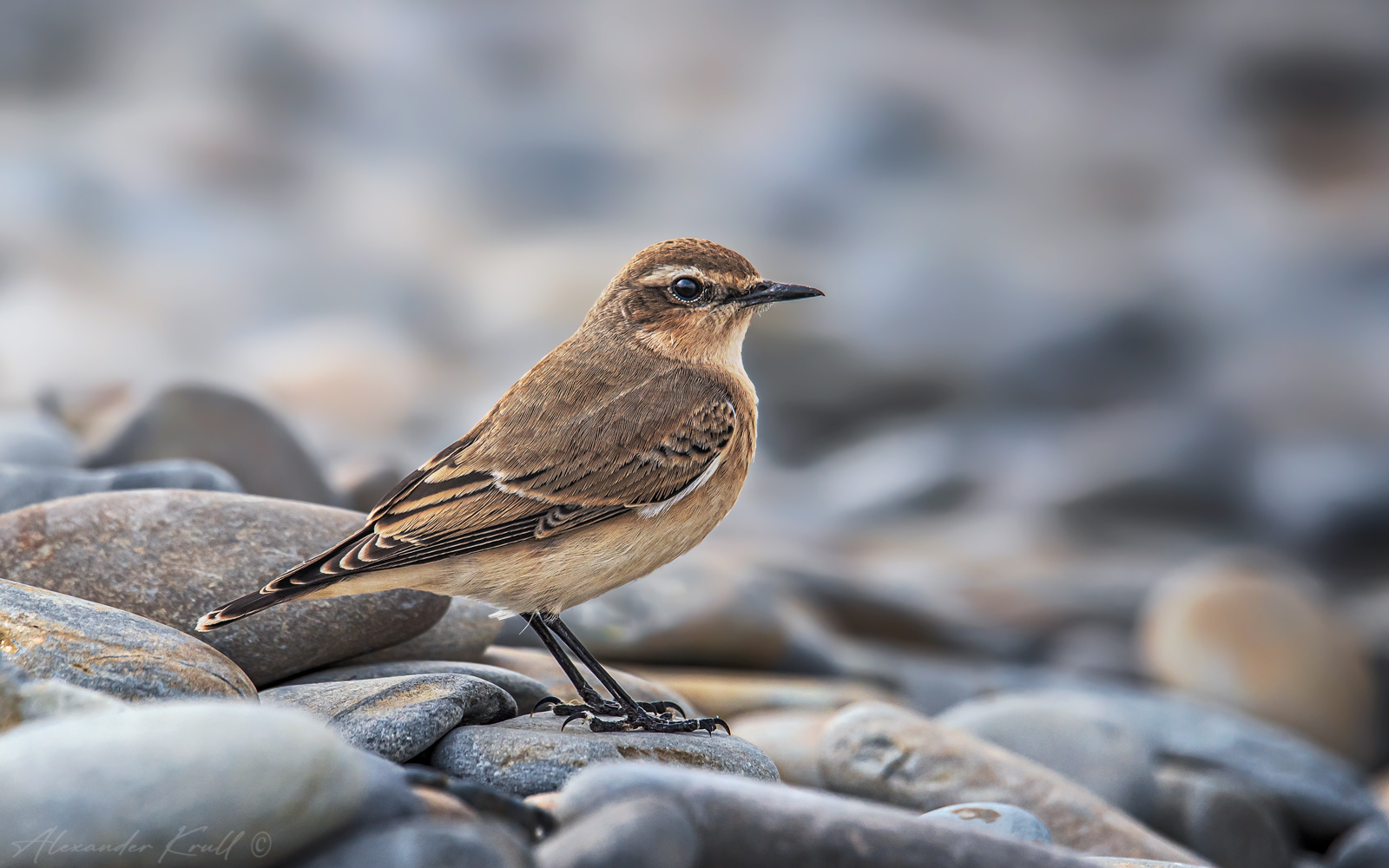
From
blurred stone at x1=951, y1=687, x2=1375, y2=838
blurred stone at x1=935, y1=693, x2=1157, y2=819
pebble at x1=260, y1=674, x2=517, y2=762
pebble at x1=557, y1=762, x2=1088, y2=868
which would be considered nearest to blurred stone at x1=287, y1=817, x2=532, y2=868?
pebble at x1=557, y1=762, x2=1088, y2=868

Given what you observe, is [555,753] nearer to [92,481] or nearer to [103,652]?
[103,652]

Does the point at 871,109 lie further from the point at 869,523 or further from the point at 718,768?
the point at 718,768

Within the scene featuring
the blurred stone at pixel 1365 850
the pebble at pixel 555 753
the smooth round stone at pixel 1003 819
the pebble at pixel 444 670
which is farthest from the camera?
the blurred stone at pixel 1365 850

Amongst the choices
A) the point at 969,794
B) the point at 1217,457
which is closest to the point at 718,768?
the point at 969,794

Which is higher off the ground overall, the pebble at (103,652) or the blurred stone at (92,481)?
the pebble at (103,652)

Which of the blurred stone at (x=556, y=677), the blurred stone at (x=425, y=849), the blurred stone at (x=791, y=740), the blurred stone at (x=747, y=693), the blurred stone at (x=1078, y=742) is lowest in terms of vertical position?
the blurred stone at (x=747, y=693)

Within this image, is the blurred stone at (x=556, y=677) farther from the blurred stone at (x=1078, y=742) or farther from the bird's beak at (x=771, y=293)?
the bird's beak at (x=771, y=293)

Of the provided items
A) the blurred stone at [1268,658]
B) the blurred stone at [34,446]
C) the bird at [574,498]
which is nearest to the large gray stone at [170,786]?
the bird at [574,498]

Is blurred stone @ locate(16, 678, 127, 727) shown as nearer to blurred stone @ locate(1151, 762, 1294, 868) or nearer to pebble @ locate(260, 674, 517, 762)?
pebble @ locate(260, 674, 517, 762)
